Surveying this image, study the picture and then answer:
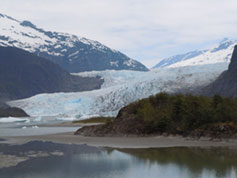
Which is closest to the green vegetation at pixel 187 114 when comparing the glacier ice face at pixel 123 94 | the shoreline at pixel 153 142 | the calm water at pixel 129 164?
the shoreline at pixel 153 142

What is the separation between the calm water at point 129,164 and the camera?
2073 cm

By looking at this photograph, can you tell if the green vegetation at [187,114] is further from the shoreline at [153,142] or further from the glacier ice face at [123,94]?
the glacier ice face at [123,94]

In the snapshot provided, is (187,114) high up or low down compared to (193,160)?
up

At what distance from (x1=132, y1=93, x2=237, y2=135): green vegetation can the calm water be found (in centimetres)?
712

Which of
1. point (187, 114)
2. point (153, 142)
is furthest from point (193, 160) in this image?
point (187, 114)

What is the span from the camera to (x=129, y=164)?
2381 cm

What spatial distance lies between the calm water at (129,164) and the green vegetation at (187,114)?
23.3 ft

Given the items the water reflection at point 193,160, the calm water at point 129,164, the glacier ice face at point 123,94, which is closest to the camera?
the calm water at point 129,164

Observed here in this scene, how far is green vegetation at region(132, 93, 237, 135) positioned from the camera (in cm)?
3562

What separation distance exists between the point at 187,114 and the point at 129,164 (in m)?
15.2

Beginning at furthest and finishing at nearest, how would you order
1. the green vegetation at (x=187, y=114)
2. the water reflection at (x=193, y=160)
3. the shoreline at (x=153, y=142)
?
the green vegetation at (x=187, y=114) < the shoreline at (x=153, y=142) < the water reflection at (x=193, y=160)

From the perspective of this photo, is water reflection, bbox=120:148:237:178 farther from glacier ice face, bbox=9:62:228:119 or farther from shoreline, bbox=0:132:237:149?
glacier ice face, bbox=9:62:228:119

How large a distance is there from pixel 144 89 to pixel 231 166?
7659 centimetres

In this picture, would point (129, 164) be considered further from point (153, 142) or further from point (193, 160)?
point (153, 142)
